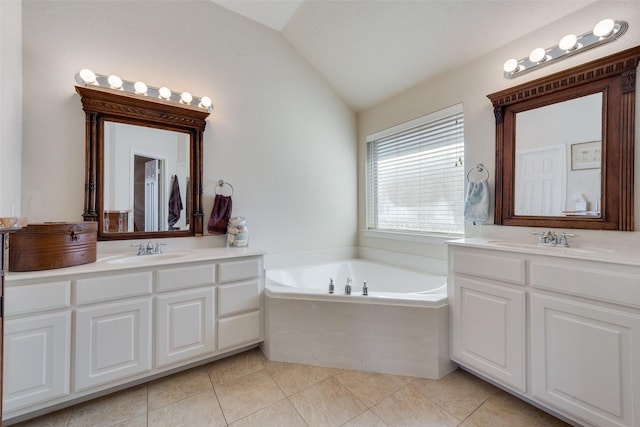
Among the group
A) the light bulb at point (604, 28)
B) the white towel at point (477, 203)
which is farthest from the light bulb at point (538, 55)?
the white towel at point (477, 203)

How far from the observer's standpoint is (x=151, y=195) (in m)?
2.12

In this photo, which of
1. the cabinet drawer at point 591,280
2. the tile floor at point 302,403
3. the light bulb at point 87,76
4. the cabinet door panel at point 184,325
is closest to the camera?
the cabinet drawer at point 591,280

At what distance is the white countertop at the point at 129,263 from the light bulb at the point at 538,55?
7.45 ft

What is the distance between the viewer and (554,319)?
139cm

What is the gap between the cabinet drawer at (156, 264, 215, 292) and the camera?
5.59ft

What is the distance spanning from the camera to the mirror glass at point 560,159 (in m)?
1.62

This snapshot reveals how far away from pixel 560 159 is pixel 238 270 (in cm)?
228

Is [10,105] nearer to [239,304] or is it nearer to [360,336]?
[239,304]

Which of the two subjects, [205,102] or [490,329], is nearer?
[490,329]

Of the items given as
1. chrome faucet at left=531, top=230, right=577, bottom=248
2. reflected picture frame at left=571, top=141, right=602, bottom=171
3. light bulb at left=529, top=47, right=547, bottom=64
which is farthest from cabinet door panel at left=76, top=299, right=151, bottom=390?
light bulb at left=529, top=47, right=547, bottom=64

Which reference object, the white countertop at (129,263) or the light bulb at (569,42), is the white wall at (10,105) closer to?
the white countertop at (129,263)

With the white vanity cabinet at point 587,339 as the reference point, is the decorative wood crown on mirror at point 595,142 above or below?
above

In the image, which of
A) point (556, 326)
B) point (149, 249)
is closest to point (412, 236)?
point (556, 326)

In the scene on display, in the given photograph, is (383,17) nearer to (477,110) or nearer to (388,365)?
(477,110)
